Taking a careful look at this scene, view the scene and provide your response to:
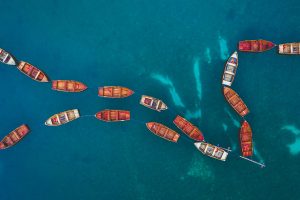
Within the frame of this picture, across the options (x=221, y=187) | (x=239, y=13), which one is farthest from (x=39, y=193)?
(x=239, y=13)

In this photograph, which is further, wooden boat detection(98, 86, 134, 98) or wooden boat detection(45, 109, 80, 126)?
wooden boat detection(45, 109, 80, 126)

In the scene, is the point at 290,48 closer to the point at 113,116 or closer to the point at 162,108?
the point at 162,108

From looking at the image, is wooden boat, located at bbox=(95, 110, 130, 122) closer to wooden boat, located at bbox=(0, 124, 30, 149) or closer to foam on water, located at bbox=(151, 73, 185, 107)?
foam on water, located at bbox=(151, 73, 185, 107)

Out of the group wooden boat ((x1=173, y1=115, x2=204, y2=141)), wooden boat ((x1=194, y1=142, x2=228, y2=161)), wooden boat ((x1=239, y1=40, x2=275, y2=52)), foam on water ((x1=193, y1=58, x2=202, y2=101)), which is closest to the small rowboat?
wooden boat ((x1=173, y1=115, x2=204, y2=141))

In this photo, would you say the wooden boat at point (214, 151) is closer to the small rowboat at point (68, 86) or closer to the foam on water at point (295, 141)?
the foam on water at point (295, 141)

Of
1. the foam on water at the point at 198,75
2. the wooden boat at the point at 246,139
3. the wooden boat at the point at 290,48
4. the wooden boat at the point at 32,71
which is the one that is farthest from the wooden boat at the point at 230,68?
the wooden boat at the point at 32,71

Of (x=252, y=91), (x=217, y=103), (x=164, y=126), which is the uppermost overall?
(x=252, y=91)

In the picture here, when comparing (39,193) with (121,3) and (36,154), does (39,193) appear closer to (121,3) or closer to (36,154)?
(36,154)

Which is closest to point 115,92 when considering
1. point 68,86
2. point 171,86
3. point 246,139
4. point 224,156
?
→ point 68,86
